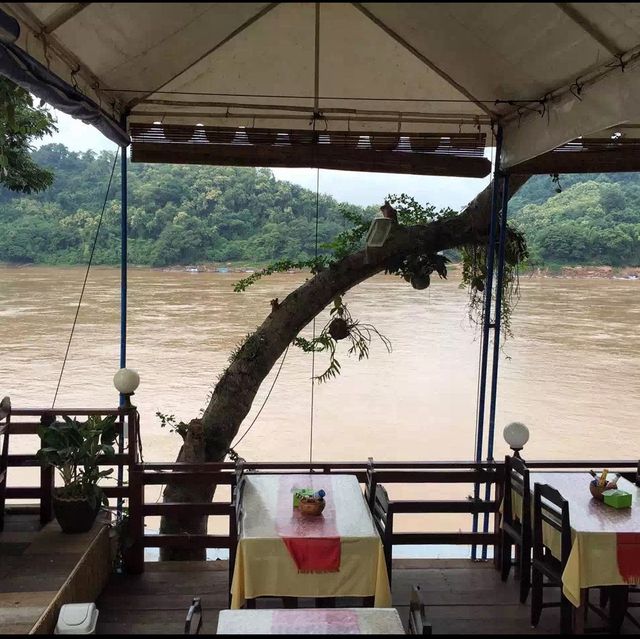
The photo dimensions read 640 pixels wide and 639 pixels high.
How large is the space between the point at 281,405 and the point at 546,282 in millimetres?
8101

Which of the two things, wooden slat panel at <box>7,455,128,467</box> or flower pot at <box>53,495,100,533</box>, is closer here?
flower pot at <box>53,495,100,533</box>

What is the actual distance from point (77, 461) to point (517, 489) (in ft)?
7.58

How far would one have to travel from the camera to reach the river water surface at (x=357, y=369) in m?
16.0

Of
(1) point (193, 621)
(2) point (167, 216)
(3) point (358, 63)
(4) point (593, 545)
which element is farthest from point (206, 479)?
(2) point (167, 216)

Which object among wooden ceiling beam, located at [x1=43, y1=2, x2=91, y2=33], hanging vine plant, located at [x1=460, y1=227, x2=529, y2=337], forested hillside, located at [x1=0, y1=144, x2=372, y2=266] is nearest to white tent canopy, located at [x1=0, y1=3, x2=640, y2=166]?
wooden ceiling beam, located at [x1=43, y1=2, x2=91, y2=33]

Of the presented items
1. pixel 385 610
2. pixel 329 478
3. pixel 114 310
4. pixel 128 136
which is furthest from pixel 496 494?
pixel 114 310

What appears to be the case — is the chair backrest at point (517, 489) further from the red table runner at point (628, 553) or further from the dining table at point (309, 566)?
the dining table at point (309, 566)

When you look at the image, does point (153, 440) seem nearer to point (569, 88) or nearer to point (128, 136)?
point (128, 136)

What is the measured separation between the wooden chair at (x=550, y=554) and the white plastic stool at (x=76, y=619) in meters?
2.00

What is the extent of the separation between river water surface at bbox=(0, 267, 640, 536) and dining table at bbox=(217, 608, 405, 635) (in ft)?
38.7

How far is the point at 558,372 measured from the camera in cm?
1953

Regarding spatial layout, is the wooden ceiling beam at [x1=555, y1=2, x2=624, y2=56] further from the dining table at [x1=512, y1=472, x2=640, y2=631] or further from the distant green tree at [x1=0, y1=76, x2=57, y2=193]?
the distant green tree at [x1=0, y1=76, x2=57, y2=193]

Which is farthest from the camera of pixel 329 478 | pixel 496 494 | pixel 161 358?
pixel 161 358

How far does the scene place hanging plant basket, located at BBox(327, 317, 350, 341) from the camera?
5039mm
